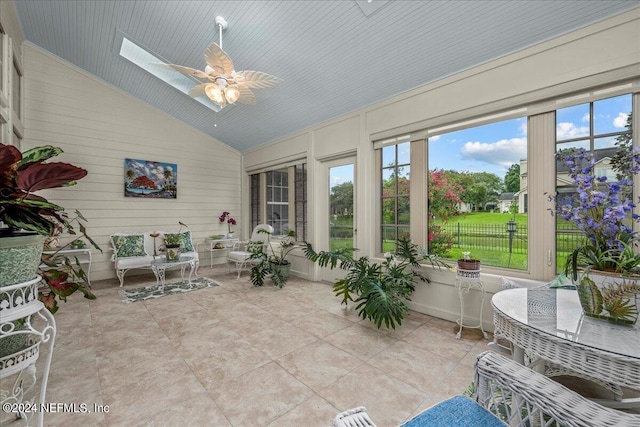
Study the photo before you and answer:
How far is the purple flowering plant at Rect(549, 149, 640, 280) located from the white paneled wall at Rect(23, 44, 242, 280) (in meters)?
5.81

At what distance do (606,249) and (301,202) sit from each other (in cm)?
418

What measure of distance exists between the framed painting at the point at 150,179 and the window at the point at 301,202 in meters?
2.50

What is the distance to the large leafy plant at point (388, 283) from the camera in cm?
240

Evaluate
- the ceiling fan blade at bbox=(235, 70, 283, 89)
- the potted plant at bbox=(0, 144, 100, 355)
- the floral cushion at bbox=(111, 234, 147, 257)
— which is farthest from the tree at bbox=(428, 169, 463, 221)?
the floral cushion at bbox=(111, 234, 147, 257)

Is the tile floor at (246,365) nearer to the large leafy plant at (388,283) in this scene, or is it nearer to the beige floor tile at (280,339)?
the beige floor tile at (280,339)

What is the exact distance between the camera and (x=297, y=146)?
4.78m

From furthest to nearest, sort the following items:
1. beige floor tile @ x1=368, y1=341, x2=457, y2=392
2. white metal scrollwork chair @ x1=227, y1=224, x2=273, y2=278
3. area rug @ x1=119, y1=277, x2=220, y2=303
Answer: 1. white metal scrollwork chair @ x1=227, y1=224, x2=273, y2=278
2. area rug @ x1=119, y1=277, x2=220, y2=303
3. beige floor tile @ x1=368, y1=341, x2=457, y2=392

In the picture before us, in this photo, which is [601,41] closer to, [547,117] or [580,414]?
[547,117]

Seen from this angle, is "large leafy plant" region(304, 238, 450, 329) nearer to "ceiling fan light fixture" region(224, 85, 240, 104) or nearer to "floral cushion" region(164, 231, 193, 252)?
"ceiling fan light fixture" region(224, 85, 240, 104)

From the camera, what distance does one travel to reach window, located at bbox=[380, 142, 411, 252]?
10.9 ft

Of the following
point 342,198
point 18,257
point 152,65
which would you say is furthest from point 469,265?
point 152,65

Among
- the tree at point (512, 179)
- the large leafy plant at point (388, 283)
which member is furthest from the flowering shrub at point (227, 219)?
the tree at point (512, 179)

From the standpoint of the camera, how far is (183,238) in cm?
508

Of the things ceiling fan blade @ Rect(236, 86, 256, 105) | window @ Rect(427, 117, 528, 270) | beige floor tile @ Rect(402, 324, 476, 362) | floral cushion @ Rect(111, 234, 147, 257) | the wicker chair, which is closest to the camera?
the wicker chair
